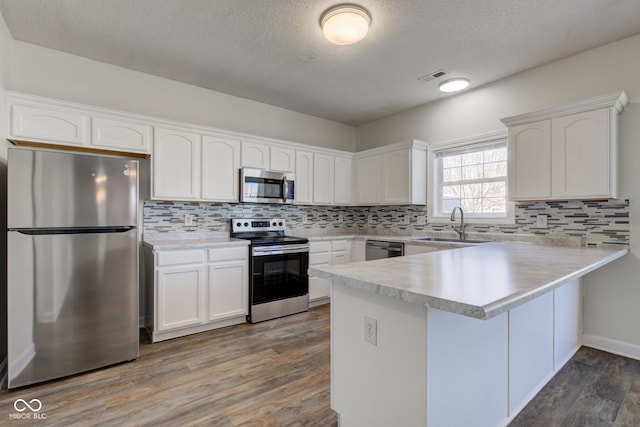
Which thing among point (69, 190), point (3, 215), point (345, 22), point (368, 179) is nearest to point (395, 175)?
point (368, 179)

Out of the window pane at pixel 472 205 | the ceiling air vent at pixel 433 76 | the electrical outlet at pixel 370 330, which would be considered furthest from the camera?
the window pane at pixel 472 205

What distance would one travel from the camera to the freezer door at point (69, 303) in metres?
2.07

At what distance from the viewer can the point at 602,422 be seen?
5.86 feet

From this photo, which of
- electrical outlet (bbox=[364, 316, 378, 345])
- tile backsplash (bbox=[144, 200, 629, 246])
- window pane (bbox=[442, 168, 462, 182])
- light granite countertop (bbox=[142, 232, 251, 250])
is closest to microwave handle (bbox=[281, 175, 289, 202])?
tile backsplash (bbox=[144, 200, 629, 246])

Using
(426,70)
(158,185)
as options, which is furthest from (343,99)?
(158,185)

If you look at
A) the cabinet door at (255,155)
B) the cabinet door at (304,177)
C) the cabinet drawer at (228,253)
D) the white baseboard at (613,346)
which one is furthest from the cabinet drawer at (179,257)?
the white baseboard at (613,346)

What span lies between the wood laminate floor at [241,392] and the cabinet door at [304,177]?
1.94 m

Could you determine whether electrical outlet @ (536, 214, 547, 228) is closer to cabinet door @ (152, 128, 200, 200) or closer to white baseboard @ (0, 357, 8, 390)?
cabinet door @ (152, 128, 200, 200)

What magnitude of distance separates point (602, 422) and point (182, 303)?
3.14 metres

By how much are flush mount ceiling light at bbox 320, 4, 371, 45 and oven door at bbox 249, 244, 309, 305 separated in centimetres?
213

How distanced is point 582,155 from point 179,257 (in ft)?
11.8

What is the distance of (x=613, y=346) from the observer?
8.74ft

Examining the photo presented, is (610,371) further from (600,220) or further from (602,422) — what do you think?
(600,220)

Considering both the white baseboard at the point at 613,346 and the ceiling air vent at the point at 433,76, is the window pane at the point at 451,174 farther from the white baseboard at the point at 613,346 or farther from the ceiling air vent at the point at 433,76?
the white baseboard at the point at 613,346
